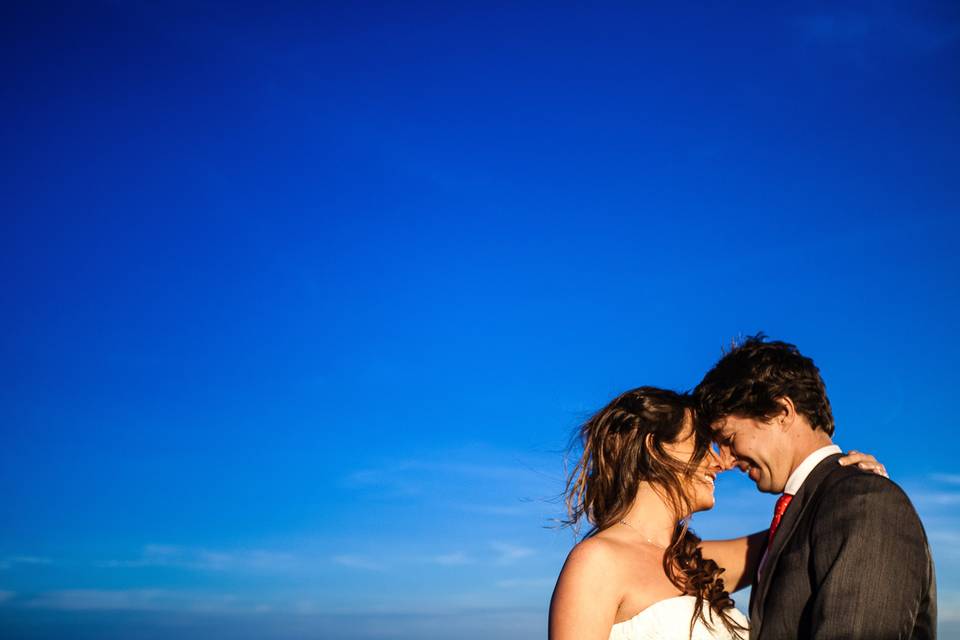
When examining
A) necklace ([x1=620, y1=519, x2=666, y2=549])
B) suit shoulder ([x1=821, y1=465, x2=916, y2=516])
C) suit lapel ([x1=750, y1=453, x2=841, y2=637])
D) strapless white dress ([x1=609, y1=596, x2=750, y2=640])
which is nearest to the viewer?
suit shoulder ([x1=821, y1=465, x2=916, y2=516])

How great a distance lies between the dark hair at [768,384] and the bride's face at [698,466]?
39 centimetres

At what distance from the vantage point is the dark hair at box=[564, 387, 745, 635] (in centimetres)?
858

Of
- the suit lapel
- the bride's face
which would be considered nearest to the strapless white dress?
the suit lapel

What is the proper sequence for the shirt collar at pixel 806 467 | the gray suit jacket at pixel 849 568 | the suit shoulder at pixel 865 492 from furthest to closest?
1. the shirt collar at pixel 806 467
2. the suit shoulder at pixel 865 492
3. the gray suit jacket at pixel 849 568

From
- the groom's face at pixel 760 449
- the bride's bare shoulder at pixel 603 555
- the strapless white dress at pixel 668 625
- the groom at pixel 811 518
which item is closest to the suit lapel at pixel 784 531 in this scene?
the groom at pixel 811 518

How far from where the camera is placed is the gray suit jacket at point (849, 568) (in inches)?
246

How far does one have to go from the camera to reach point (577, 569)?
7.76m

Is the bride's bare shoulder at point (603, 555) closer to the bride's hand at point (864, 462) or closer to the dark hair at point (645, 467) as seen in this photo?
the dark hair at point (645, 467)

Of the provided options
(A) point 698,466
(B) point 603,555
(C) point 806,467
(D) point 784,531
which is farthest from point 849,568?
(A) point 698,466

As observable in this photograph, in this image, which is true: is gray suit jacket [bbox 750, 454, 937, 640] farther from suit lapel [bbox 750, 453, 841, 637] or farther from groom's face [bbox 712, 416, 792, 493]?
groom's face [bbox 712, 416, 792, 493]

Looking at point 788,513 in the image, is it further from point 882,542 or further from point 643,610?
point 643,610

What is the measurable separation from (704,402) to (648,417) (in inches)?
21.6

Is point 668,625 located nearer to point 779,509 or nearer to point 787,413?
point 779,509

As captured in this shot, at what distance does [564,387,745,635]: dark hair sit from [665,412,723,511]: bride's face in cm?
4
